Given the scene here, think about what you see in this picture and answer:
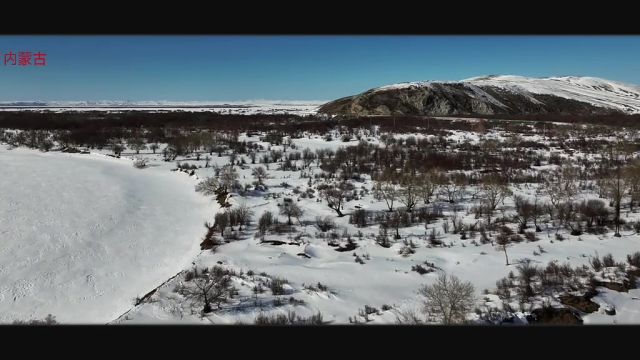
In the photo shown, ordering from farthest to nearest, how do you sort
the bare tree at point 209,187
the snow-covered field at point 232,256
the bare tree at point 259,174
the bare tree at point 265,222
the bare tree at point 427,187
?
1. the bare tree at point 259,174
2. the bare tree at point 209,187
3. the bare tree at point 427,187
4. the bare tree at point 265,222
5. the snow-covered field at point 232,256

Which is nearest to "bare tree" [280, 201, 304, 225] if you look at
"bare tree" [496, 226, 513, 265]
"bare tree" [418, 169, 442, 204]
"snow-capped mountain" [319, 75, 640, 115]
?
"bare tree" [418, 169, 442, 204]

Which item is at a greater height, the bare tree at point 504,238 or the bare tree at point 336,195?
the bare tree at point 336,195

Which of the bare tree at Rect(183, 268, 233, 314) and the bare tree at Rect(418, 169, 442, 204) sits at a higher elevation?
the bare tree at Rect(418, 169, 442, 204)

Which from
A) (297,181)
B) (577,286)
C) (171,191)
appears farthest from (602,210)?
(171,191)

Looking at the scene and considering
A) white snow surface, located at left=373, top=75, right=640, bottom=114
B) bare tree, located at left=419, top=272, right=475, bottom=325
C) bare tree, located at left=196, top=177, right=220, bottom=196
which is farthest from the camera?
white snow surface, located at left=373, top=75, right=640, bottom=114

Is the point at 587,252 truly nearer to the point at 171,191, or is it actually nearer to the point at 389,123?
the point at 171,191

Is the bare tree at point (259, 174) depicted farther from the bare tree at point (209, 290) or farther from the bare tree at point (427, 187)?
the bare tree at point (209, 290)

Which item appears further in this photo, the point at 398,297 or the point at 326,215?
the point at 326,215

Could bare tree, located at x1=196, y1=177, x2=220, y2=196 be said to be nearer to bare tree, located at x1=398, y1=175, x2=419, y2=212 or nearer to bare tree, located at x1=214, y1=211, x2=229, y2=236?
bare tree, located at x1=214, y1=211, x2=229, y2=236

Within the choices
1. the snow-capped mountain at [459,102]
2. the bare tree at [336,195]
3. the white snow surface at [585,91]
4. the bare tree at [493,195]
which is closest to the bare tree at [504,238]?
the bare tree at [493,195]
